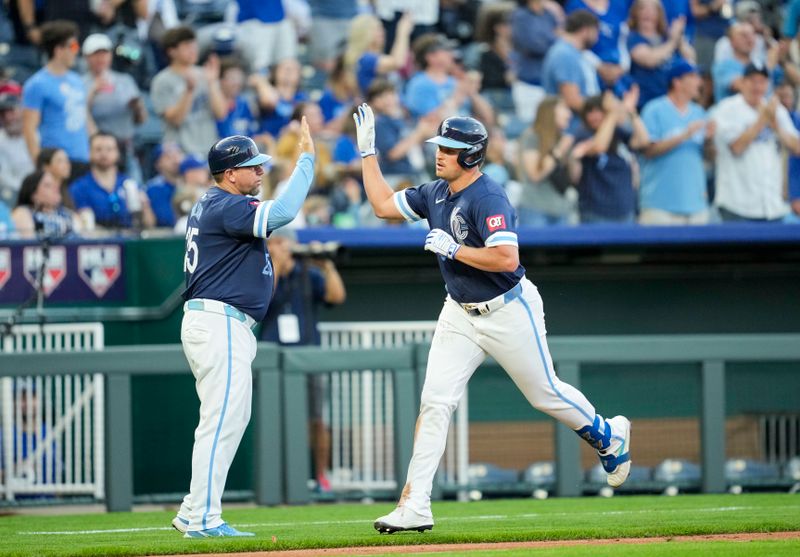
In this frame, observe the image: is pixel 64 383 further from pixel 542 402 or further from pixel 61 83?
pixel 542 402

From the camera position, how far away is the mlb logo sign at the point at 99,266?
32.5ft

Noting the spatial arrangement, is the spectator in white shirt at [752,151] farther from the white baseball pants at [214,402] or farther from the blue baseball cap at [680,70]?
the white baseball pants at [214,402]

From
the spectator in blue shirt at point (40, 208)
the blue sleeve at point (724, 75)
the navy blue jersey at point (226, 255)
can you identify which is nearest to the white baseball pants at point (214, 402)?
the navy blue jersey at point (226, 255)

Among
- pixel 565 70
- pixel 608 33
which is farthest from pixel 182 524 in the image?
pixel 608 33

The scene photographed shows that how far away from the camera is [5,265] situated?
384 inches

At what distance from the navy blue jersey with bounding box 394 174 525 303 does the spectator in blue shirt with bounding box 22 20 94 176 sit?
539 centimetres

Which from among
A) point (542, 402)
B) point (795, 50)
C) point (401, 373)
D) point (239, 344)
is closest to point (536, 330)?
point (542, 402)

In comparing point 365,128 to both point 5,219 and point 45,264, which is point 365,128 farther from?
point 5,219

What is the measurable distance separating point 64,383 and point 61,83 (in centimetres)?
306

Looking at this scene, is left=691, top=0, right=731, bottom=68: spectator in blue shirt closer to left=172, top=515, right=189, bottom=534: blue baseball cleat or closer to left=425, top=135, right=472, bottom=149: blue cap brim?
left=425, top=135, right=472, bottom=149: blue cap brim

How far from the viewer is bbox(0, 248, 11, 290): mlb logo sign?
32.0 feet

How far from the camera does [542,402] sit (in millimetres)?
6562

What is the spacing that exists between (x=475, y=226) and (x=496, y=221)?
0.18 m

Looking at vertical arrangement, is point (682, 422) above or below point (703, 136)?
below
